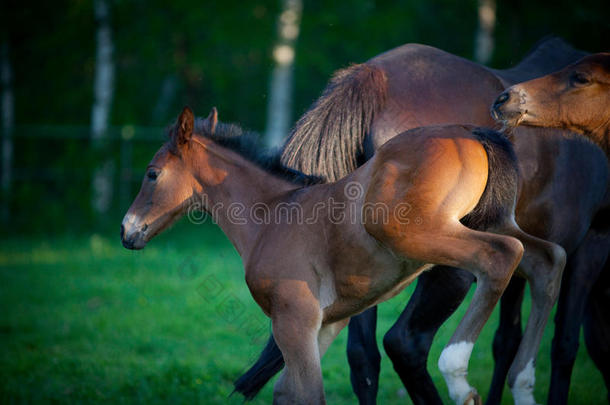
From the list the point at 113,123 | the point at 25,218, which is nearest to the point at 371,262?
the point at 25,218

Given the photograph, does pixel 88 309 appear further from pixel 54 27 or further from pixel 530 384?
pixel 54 27

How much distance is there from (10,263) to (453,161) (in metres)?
8.49

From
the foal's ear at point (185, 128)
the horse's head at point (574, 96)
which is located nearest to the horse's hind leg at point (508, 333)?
the horse's head at point (574, 96)

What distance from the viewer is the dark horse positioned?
3805mm

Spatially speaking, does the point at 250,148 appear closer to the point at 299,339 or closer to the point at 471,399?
the point at 299,339

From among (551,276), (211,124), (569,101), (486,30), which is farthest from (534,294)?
(486,30)

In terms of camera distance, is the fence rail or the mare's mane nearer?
the mare's mane

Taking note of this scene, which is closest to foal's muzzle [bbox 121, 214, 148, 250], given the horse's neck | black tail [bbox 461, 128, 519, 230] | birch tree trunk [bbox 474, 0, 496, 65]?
the horse's neck

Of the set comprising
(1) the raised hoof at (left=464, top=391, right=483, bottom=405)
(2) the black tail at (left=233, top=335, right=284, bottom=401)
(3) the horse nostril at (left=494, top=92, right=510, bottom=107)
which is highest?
(3) the horse nostril at (left=494, top=92, right=510, bottom=107)

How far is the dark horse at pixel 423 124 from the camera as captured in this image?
3.80 m

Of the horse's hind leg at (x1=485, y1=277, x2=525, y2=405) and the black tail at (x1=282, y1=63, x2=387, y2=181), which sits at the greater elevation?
the black tail at (x1=282, y1=63, x2=387, y2=181)

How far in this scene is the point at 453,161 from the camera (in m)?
3.08

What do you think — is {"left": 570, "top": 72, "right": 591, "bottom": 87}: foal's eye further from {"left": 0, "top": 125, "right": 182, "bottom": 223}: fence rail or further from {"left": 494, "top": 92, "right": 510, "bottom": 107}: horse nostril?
{"left": 0, "top": 125, "right": 182, "bottom": 223}: fence rail

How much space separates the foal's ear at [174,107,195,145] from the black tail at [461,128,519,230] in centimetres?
165
